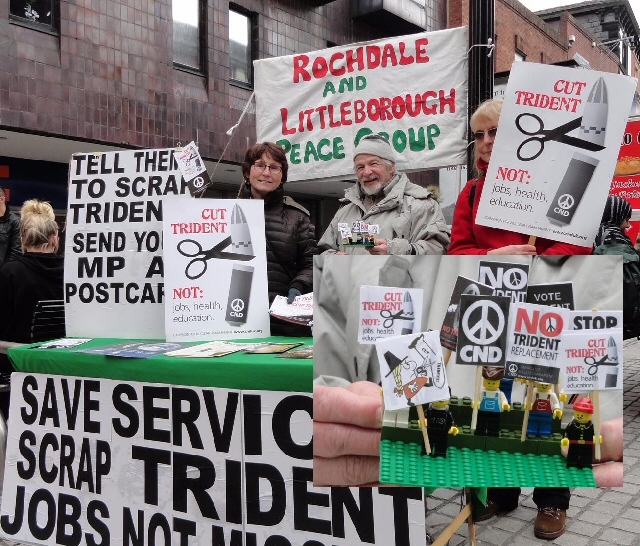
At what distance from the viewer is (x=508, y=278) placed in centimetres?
172

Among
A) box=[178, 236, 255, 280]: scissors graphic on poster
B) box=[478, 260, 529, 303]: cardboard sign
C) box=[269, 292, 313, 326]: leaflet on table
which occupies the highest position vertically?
box=[178, 236, 255, 280]: scissors graphic on poster

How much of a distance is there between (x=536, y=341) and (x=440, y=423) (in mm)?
340

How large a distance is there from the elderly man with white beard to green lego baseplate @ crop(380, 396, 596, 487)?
5.13 ft

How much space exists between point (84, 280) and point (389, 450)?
2136 millimetres

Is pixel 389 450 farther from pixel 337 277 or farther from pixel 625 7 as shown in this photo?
pixel 625 7

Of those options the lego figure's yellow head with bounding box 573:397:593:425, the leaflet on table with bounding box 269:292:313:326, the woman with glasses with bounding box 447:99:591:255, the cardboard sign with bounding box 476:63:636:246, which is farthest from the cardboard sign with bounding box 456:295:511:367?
the leaflet on table with bounding box 269:292:313:326

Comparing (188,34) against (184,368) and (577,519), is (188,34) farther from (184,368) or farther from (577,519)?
(577,519)

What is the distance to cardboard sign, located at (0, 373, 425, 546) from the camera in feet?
8.15

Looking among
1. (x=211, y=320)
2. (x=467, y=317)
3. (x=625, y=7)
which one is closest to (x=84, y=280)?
(x=211, y=320)

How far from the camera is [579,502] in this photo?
3.81 metres

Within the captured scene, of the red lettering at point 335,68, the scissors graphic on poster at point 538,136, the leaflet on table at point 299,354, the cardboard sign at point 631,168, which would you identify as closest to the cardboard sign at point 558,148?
the scissors graphic on poster at point 538,136

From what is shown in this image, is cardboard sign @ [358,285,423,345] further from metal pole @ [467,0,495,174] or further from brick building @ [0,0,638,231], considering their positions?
brick building @ [0,0,638,231]

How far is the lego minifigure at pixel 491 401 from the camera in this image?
68.4 inches

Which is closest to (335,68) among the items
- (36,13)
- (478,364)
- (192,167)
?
(192,167)
